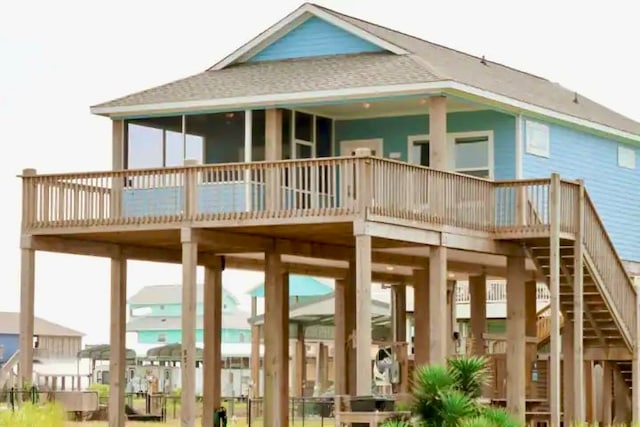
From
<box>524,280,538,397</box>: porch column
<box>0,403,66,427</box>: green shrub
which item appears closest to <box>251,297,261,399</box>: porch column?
<box>524,280,538,397</box>: porch column

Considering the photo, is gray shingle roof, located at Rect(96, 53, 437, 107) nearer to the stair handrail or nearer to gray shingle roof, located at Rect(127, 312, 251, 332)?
the stair handrail

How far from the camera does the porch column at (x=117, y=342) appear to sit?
35.4 meters

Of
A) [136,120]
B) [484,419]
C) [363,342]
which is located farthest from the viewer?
[136,120]

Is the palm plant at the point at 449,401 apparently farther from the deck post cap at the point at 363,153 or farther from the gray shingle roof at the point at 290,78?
the gray shingle roof at the point at 290,78

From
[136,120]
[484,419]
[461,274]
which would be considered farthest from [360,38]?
[484,419]

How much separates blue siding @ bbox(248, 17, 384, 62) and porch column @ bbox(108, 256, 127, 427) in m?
6.17

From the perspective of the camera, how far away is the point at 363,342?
2869 cm

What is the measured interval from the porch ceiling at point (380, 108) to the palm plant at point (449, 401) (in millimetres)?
10259

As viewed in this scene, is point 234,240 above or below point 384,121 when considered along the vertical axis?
below

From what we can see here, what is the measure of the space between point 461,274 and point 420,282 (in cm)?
185

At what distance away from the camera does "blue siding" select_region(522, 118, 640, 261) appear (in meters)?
37.5

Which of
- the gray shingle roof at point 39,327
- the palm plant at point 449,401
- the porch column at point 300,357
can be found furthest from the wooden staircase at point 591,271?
the gray shingle roof at point 39,327

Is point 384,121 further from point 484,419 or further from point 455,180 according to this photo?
point 484,419

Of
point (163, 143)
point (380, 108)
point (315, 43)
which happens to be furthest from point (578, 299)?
point (163, 143)
